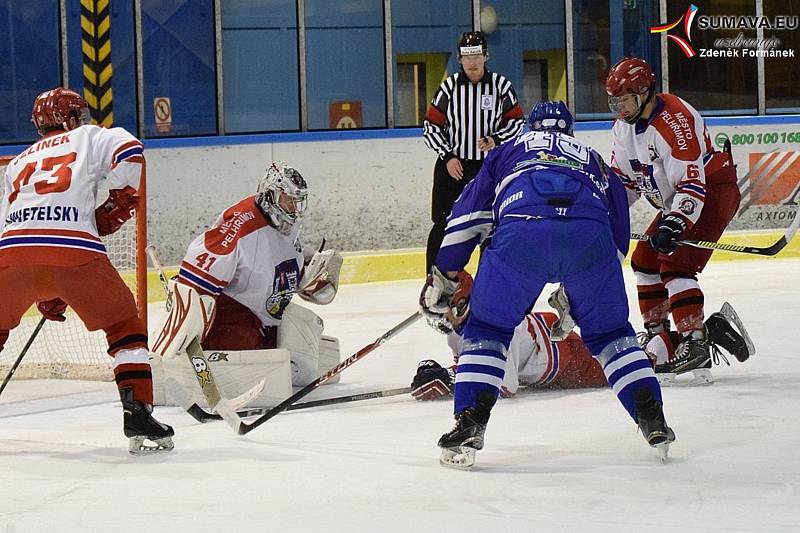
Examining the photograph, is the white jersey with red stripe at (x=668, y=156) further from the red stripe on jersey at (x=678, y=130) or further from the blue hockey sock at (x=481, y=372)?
the blue hockey sock at (x=481, y=372)

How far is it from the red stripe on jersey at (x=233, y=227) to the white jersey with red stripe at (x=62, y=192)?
66 cm

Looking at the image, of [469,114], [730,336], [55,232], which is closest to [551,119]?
[55,232]

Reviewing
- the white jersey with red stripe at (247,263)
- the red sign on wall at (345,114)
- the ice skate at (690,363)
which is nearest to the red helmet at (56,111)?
the white jersey with red stripe at (247,263)

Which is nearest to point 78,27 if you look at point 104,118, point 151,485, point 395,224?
point 104,118

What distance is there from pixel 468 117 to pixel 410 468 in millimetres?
2710

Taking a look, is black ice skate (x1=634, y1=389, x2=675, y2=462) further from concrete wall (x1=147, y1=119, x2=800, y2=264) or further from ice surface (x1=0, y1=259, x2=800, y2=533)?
concrete wall (x1=147, y1=119, x2=800, y2=264)

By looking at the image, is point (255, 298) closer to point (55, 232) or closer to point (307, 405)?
point (307, 405)

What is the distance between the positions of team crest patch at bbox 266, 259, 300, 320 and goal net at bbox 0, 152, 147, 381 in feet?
2.28

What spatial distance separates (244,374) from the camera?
3.89 metres

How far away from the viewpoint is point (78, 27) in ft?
24.2

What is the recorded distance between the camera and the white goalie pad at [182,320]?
3.77m

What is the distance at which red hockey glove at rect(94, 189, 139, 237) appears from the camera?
333 centimetres

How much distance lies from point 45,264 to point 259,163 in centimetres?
436

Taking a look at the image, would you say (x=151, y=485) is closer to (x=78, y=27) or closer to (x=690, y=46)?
(x=78, y=27)
